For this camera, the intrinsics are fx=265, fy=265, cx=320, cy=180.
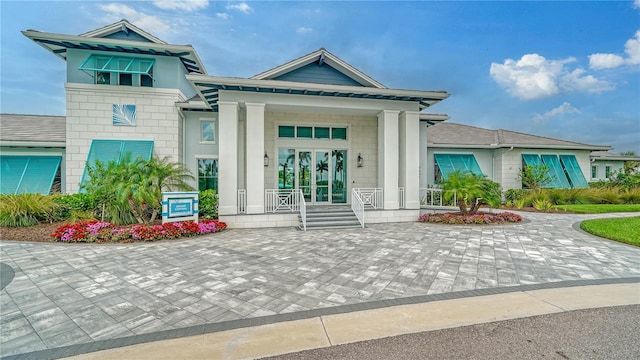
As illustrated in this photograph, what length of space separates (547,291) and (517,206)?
13.7 metres

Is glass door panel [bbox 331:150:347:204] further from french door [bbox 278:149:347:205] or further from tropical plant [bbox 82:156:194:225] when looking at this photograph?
tropical plant [bbox 82:156:194:225]

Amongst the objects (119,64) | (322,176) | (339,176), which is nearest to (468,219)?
(339,176)

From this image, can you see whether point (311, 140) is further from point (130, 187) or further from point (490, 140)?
point (490, 140)

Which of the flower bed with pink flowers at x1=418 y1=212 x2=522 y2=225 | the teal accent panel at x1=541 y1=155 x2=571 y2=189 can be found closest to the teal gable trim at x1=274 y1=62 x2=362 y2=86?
the flower bed with pink flowers at x1=418 y1=212 x2=522 y2=225

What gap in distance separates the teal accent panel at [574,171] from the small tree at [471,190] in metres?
12.1

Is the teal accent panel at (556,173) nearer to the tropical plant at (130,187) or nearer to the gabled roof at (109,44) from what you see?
the tropical plant at (130,187)

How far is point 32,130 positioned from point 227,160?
13420 mm

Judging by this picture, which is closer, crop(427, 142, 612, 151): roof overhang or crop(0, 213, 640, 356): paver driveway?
crop(0, 213, 640, 356): paver driveway

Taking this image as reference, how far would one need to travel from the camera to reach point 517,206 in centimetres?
1553

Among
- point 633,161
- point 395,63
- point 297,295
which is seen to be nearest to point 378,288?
point 297,295

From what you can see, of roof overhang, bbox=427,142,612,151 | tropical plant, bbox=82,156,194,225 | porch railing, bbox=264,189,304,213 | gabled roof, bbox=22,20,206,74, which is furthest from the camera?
roof overhang, bbox=427,142,612,151

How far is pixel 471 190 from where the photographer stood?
422 inches

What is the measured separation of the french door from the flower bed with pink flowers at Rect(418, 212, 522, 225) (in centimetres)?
415

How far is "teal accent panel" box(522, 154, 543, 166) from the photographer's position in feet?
59.2
